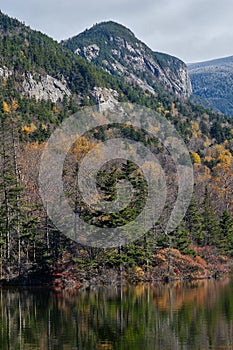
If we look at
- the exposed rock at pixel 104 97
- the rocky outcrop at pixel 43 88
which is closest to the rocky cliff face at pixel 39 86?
the rocky outcrop at pixel 43 88

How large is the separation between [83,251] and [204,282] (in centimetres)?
1197

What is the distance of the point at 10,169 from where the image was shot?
176 ft

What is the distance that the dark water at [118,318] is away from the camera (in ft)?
87.9

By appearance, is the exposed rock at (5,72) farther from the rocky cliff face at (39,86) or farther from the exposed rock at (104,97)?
the exposed rock at (104,97)

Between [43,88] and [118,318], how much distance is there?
111 m

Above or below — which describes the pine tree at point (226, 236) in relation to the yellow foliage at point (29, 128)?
below

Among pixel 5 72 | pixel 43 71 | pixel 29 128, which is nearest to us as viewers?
pixel 29 128

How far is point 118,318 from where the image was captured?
111 ft

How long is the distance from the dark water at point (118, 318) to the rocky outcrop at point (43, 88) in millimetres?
91725

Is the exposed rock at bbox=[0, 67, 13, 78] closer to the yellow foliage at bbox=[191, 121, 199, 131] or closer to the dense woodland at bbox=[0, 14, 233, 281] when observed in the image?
the dense woodland at bbox=[0, 14, 233, 281]

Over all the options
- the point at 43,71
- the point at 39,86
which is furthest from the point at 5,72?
the point at 43,71

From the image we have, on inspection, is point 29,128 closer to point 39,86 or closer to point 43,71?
point 39,86

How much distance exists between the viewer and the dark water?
26781 millimetres

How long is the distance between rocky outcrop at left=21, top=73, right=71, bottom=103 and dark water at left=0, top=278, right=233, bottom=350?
3611 inches
